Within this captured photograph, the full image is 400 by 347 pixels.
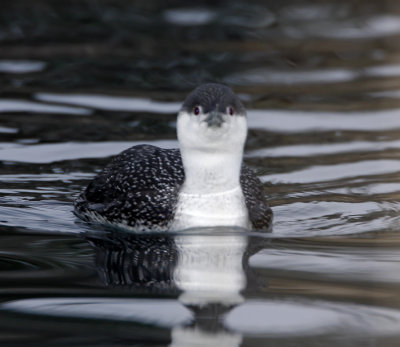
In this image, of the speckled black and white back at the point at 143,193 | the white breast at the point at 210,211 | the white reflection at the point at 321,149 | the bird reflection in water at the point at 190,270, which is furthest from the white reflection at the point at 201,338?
the white reflection at the point at 321,149

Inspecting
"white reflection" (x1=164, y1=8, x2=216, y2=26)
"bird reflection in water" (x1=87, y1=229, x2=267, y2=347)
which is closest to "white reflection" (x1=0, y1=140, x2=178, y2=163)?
"bird reflection in water" (x1=87, y1=229, x2=267, y2=347)

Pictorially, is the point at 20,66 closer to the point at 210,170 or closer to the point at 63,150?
the point at 63,150

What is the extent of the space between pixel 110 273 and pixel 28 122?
596 centimetres

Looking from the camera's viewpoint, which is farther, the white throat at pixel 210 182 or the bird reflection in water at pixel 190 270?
the white throat at pixel 210 182

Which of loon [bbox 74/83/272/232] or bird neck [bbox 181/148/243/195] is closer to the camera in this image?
loon [bbox 74/83/272/232]

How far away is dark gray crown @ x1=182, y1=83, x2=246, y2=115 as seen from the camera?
865cm

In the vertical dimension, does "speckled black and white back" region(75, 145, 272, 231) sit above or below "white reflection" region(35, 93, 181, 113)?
below

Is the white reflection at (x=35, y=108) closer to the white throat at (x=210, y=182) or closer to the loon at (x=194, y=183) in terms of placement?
the loon at (x=194, y=183)

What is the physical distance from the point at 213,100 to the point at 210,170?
2.30ft

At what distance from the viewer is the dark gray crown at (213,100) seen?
8648 millimetres

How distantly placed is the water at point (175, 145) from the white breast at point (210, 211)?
4.1 inches

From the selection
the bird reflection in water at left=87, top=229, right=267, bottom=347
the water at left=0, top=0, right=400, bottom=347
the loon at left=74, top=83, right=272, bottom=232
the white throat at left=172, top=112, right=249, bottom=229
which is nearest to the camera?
the bird reflection in water at left=87, top=229, right=267, bottom=347

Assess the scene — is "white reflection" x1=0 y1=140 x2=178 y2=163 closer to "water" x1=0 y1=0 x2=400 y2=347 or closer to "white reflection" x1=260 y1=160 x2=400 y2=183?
"water" x1=0 y1=0 x2=400 y2=347

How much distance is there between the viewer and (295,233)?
9453mm
